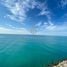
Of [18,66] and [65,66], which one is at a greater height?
[65,66]

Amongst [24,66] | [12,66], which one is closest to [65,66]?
[24,66]

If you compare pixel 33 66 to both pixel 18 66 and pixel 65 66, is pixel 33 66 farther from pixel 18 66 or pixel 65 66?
pixel 65 66

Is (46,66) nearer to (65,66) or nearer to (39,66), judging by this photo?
(39,66)

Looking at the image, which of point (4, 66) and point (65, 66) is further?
point (4, 66)

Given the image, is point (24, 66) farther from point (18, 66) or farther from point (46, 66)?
point (46, 66)

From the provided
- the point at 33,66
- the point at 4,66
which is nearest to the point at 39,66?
the point at 33,66

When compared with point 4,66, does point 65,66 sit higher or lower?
higher

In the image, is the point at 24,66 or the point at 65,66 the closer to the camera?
the point at 65,66

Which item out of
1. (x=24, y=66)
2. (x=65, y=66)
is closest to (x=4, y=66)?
(x=24, y=66)
